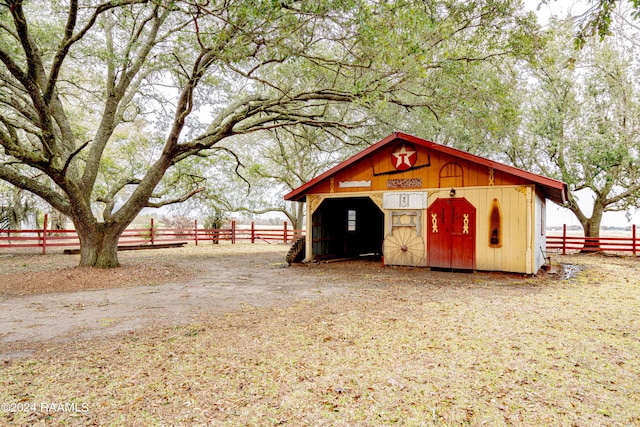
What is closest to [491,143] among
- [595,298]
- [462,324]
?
[595,298]

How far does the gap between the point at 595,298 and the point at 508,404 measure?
6146 mm

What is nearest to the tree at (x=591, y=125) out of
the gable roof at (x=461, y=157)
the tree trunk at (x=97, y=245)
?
the gable roof at (x=461, y=157)

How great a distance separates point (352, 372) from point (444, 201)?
347 inches

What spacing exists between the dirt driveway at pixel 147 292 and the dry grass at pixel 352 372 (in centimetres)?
80

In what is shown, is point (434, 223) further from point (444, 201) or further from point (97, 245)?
point (97, 245)

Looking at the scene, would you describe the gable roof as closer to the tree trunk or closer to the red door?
the red door

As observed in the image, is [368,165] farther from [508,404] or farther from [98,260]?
[508,404]

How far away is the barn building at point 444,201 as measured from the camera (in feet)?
34.5

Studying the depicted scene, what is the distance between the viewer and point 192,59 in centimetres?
1218

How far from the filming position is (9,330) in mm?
5332

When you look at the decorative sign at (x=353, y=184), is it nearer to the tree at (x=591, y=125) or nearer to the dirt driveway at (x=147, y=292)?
the dirt driveway at (x=147, y=292)

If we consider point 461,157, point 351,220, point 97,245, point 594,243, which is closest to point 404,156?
point 461,157

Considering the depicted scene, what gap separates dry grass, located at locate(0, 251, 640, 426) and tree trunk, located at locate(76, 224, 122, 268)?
7166mm

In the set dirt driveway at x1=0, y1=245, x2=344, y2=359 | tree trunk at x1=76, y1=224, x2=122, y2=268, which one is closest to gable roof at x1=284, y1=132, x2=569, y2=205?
dirt driveway at x1=0, y1=245, x2=344, y2=359
